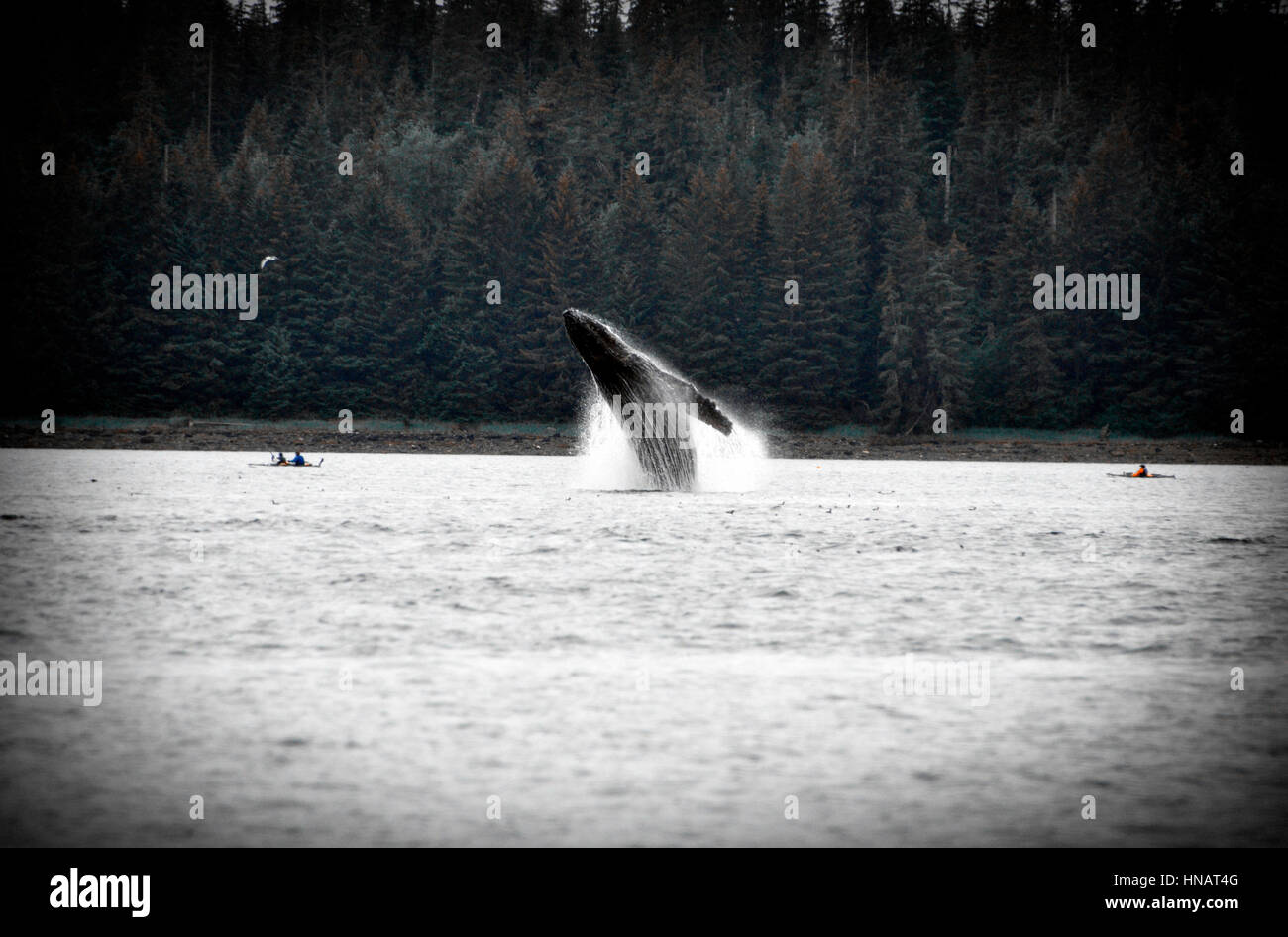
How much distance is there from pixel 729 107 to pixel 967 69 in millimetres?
27073

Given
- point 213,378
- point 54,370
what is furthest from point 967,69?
point 54,370

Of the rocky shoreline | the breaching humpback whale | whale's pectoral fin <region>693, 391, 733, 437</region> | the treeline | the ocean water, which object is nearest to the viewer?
the ocean water

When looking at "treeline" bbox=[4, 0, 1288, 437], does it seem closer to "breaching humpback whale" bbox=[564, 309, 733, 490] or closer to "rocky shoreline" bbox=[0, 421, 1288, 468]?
"rocky shoreline" bbox=[0, 421, 1288, 468]

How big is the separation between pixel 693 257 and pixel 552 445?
2286cm

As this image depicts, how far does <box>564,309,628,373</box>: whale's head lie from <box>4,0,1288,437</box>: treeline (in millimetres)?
57465

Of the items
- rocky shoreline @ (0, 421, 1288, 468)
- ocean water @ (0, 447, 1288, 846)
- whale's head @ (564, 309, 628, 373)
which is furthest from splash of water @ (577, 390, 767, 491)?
rocky shoreline @ (0, 421, 1288, 468)

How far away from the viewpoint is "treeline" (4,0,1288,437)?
9025 centimetres

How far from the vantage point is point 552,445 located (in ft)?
259

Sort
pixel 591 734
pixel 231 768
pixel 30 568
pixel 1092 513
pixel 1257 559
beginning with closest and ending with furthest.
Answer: pixel 231 768 < pixel 591 734 < pixel 30 568 < pixel 1257 559 < pixel 1092 513

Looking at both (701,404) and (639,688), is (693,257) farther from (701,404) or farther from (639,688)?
(639,688)

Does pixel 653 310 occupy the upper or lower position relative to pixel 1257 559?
upper

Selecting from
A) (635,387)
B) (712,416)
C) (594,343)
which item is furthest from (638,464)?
(594,343)

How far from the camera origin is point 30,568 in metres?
17.6

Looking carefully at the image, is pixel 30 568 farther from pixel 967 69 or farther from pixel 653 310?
pixel 967 69
